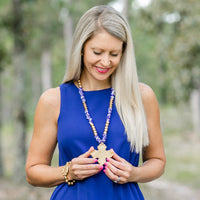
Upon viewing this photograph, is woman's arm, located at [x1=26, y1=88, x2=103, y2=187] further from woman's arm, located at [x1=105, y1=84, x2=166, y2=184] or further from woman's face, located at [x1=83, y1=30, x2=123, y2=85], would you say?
woman's arm, located at [x1=105, y1=84, x2=166, y2=184]

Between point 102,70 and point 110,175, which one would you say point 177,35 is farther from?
point 110,175

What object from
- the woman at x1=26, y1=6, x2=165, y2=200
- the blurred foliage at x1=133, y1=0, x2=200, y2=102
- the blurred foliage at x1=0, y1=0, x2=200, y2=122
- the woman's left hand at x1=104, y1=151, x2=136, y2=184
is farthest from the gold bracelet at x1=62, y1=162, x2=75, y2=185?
the blurred foliage at x1=133, y1=0, x2=200, y2=102

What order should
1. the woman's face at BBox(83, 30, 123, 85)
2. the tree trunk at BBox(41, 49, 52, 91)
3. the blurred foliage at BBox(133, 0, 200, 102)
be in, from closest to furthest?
the woman's face at BBox(83, 30, 123, 85) → the blurred foliage at BBox(133, 0, 200, 102) → the tree trunk at BBox(41, 49, 52, 91)

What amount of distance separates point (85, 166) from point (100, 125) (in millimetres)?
297

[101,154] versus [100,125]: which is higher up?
[100,125]

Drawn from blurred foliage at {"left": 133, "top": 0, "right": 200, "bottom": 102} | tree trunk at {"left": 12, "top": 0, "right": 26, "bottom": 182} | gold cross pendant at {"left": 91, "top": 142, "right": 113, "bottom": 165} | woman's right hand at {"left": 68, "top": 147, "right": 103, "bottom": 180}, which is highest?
blurred foliage at {"left": 133, "top": 0, "right": 200, "bottom": 102}

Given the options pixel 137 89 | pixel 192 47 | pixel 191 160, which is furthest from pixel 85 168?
pixel 191 160

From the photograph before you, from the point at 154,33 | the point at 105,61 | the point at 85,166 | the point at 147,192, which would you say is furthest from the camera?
the point at 154,33

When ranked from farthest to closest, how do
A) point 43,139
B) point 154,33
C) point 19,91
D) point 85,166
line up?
point 154,33
point 19,91
point 43,139
point 85,166

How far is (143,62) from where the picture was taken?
27953 millimetres

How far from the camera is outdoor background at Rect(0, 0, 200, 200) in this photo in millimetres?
9555

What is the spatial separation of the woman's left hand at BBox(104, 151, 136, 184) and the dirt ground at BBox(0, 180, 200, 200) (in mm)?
5614

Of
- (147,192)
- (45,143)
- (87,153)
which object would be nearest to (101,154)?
(87,153)

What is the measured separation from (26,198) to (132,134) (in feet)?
19.5
